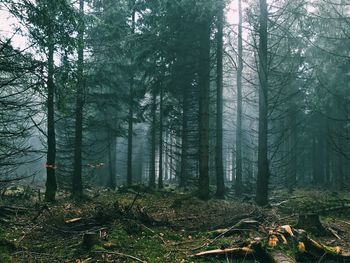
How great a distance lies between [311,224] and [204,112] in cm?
787

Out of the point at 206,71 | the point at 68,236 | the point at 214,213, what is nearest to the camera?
the point at 68,236

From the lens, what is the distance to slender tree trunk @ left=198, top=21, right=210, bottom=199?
14.8 meters

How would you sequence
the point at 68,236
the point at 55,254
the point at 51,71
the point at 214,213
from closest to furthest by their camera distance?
1. the point at 55,254
2. the point at 68,236
3. the point at 51,71
4. the point at 214,213

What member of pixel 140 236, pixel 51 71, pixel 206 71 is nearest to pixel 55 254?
pixel 140 236

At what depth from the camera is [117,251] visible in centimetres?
667

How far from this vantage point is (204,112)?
1502 cm

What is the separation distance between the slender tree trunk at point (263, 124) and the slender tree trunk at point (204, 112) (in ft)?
8.51

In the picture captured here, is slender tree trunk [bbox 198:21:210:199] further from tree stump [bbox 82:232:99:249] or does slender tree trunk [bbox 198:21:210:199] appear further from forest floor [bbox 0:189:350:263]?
tree stump [bbox 82:232:99:249]

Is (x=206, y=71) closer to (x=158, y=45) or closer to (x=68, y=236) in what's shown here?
(x=158, y=45)

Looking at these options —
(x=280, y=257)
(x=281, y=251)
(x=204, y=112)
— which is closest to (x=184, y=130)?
(x=204, y=112)

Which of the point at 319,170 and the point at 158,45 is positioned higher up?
the point at 158,45

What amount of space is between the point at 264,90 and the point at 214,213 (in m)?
5.25

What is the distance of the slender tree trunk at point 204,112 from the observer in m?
14.8

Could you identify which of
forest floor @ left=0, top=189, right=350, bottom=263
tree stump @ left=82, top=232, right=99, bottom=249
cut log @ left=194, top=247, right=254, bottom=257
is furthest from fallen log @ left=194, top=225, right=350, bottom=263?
tree stump @ left=82, top=232, right=99, bottom=249
